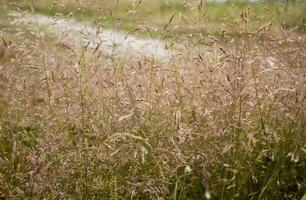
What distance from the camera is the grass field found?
2.62 meters

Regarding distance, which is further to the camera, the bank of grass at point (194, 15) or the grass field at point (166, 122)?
the bank of grass at point (194, 15)

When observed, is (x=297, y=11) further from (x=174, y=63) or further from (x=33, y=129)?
(x=33, y=129)

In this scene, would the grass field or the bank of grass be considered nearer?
the grass field

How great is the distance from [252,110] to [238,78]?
0.84 feet

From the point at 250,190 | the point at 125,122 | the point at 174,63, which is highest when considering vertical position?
the point at 174,63

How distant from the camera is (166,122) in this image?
2.87 m

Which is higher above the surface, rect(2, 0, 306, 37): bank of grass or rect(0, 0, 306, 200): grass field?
rect(2, 0, 306, 37): bank of grass

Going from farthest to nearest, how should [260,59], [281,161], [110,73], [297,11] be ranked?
[297,11] < [110,73] < [260,59] < [281,161]

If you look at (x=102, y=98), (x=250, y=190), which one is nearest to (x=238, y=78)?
(x=250, y=190)

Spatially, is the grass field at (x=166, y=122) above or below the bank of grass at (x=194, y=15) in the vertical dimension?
below

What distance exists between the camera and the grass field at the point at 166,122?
2617 mm

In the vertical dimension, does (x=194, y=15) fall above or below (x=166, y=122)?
above

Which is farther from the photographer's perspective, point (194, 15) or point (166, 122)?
point (194, 15)

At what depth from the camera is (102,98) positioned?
9.86ft
